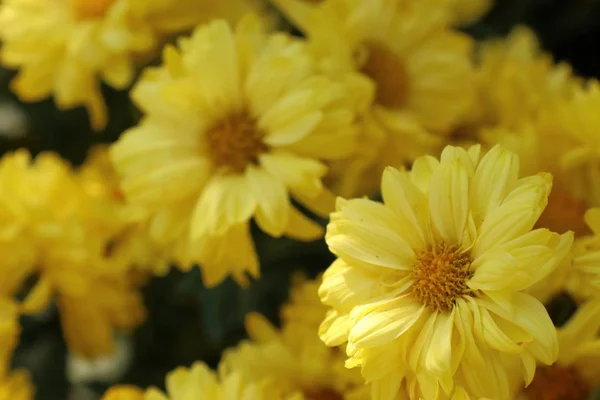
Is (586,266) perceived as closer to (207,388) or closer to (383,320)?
(383,320)

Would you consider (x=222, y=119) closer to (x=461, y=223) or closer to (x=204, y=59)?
(x=204, y=59)

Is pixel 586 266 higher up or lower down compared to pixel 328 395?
higher up

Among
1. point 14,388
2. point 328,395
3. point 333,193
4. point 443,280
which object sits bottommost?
point 14,388

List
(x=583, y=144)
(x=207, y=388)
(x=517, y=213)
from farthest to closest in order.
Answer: (x=583, y=144), (x=207, y=388), (x=517, y=213)

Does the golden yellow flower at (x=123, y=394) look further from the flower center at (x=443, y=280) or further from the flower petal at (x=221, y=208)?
the flower center at (x=443, y=280)

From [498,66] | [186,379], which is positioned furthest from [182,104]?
[498,66]

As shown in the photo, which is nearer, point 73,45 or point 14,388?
point 14,388

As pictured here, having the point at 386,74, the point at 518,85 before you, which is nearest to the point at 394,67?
the point at 386,74
